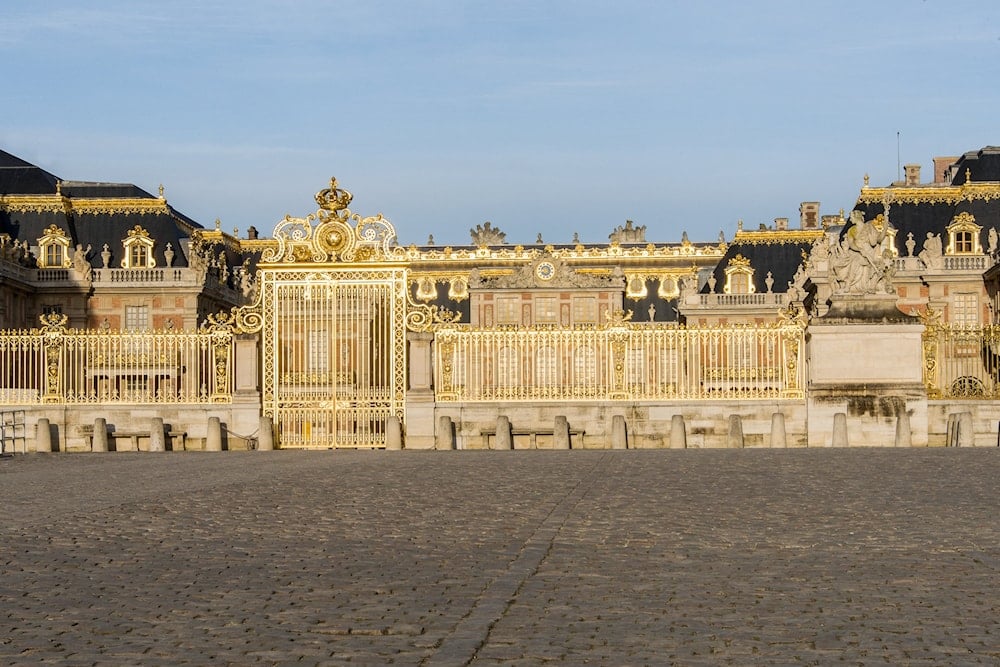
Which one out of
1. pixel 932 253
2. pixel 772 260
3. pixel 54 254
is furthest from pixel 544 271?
pixel 54 254

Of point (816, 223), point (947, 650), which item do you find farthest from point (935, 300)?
point (947, 650)

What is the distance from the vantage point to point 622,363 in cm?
2514

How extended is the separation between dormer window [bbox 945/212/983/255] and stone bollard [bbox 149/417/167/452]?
4191 centimetres

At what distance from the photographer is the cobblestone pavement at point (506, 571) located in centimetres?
662

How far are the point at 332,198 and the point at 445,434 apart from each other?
445 cm

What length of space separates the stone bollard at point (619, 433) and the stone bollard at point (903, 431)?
4.13 metres

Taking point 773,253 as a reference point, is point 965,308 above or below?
below

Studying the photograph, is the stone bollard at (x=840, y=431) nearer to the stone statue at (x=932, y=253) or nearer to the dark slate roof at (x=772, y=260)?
the stone statue at (x=932, y=253)

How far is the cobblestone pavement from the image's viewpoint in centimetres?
662

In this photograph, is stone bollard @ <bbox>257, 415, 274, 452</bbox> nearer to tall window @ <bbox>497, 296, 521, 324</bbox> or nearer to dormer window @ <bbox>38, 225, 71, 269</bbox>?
dormer window @ <bbox>38, 225, 71, 269</bbox>

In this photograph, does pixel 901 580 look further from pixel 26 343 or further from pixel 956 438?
pixel 26 343

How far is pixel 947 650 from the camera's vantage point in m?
6.48

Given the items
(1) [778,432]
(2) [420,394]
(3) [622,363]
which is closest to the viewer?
(1) [778,432]

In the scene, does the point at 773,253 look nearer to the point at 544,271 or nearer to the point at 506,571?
the point at 544,271
